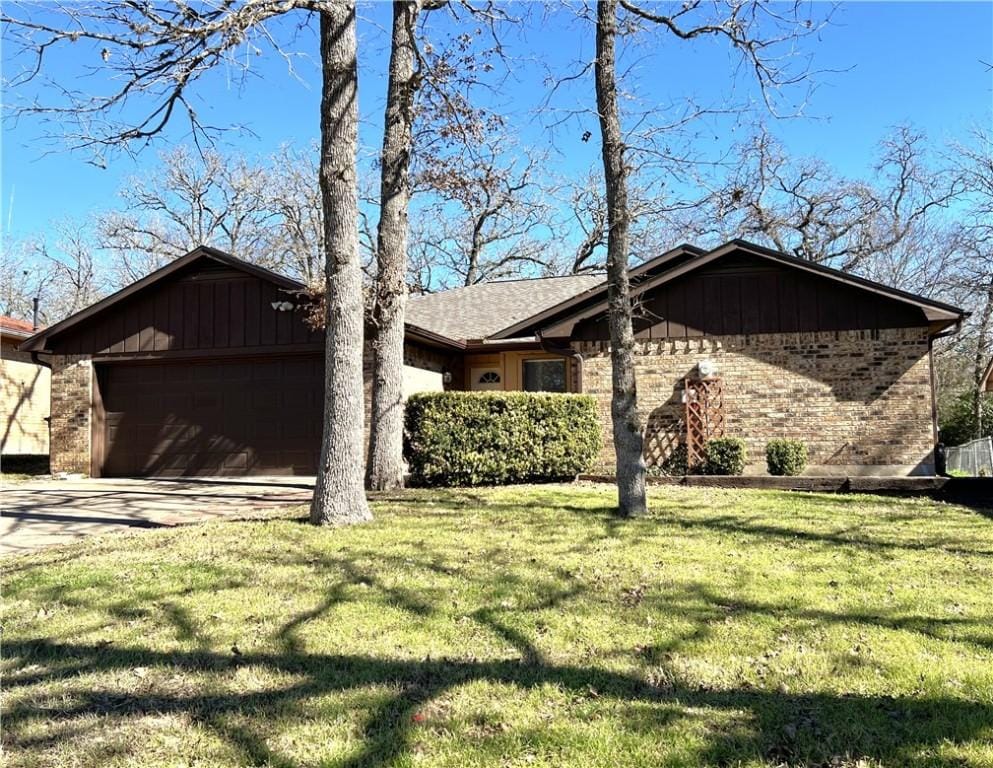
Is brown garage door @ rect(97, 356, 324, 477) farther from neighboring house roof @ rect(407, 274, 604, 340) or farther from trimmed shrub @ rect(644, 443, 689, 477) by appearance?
trimmed shrub @ rect(644, 443, 689, 477)

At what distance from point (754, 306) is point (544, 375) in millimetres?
5339

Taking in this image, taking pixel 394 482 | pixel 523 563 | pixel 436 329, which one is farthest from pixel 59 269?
pixel 523 563

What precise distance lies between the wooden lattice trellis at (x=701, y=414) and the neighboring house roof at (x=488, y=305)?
175 inches

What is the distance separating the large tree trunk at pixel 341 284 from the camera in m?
7.14

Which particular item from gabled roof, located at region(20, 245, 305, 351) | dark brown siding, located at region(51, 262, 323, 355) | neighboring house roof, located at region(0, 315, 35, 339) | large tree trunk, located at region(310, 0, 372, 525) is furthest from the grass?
neighboring house roof, located at region(0, 315, 35, 339)

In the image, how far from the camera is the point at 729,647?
12.0 ft

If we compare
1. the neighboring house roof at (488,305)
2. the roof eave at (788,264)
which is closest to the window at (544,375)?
the neighboring house roof at (488,305)

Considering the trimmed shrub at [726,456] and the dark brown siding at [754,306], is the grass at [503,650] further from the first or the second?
the dark brown siding at [754,306]

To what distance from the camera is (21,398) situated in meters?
20.0

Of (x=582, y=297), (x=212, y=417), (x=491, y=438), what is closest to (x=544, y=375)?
(x=582, y=297)

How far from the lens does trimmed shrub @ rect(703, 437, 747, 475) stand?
11.9 metres

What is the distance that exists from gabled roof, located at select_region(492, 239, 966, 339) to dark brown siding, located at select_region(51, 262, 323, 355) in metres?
4.62

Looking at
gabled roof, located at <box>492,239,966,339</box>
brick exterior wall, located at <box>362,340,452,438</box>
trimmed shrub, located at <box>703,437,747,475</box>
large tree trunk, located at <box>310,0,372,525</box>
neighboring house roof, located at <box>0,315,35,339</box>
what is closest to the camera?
large tree trunk, located at <box>310,0,372,525</box>

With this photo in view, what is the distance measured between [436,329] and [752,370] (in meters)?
7.54
